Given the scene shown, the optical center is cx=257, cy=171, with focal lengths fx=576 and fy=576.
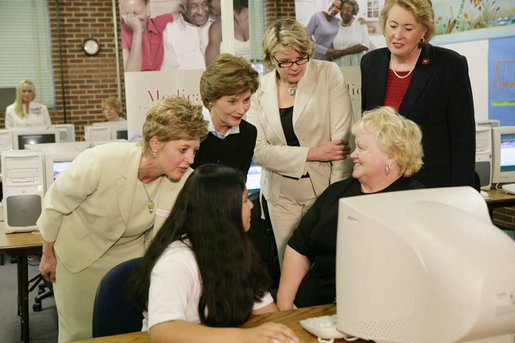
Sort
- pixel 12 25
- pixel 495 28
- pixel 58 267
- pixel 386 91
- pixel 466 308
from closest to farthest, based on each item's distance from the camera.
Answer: pixel 466 308, pixel 58 267, pixel 386 91, pixel 495 28, pixel 12 25

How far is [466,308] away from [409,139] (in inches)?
35.3

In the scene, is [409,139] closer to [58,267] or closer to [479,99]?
[58,267]

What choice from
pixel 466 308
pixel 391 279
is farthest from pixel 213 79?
pixel 466 308

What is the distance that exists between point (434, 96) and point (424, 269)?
1.25 metres

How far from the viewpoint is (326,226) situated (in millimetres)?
1938

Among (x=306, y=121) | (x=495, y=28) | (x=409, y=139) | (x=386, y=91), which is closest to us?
(x=409, y=139)

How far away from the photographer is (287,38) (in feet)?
7.57

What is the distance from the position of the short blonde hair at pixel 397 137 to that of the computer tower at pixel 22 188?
6.51 feet

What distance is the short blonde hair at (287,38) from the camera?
2312 mm

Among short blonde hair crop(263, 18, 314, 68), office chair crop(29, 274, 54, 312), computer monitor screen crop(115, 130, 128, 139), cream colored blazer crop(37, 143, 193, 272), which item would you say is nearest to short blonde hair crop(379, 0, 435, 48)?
short blonde hair crop(263, 18, 314, 68)

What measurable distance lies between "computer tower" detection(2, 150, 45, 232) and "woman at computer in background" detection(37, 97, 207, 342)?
104 centimetres

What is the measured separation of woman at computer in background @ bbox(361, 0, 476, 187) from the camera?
2213 millimetres

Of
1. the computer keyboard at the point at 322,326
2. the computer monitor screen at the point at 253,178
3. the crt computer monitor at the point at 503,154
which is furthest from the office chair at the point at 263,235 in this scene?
the crt computer monitor at the point at 503,154

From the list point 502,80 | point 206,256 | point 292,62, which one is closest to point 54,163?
point 292,62
